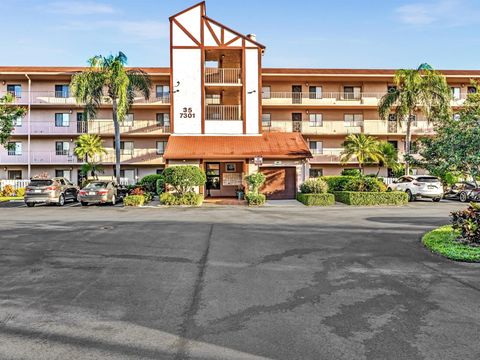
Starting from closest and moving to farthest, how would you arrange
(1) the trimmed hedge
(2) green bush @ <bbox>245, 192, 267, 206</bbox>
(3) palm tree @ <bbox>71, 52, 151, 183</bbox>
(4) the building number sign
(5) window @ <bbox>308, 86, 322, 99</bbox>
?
(1) the trimmed hedge, (2) green bush @ <bbox>245, 192, 267, 206</bbox>, (3) palm tree @ <bbox>71, 52, 151, 183</bbox>, (4) the building number sign, (5) window @ <bbox>308, 86, 322, 99</bbox>

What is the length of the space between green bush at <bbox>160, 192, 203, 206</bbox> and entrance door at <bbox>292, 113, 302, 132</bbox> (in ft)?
55.5

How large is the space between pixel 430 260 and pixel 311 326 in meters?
4.85

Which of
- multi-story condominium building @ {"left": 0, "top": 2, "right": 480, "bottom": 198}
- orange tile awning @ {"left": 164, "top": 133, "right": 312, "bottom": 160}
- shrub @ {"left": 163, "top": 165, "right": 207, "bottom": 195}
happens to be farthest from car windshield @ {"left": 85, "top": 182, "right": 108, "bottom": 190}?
multi-story condominium building @ {"left": 0, "top": 2, "right": 480, "bottom": 198}

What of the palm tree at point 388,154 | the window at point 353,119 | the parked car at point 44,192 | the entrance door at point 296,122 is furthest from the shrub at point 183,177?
the window at point 353,119

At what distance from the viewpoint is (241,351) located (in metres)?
4.02

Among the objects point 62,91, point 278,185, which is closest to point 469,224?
point 278,185

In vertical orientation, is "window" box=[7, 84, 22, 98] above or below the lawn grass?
above

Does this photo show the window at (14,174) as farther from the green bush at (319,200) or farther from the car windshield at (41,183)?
the green bush at (319,200)

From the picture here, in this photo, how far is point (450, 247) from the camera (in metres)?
9.12

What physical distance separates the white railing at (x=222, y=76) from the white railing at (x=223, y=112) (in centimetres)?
195

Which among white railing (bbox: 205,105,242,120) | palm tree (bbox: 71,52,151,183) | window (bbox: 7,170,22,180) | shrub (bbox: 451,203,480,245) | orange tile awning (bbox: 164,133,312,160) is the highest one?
palm tree (bbox: 71,52,151,183)

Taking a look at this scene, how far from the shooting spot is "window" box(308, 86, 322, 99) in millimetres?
39188

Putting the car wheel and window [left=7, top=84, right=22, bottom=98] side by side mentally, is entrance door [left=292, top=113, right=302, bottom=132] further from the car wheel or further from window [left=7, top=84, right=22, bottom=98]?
window [left=7, top=84, right=22, bottom=98]

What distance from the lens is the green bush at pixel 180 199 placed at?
24.3m
